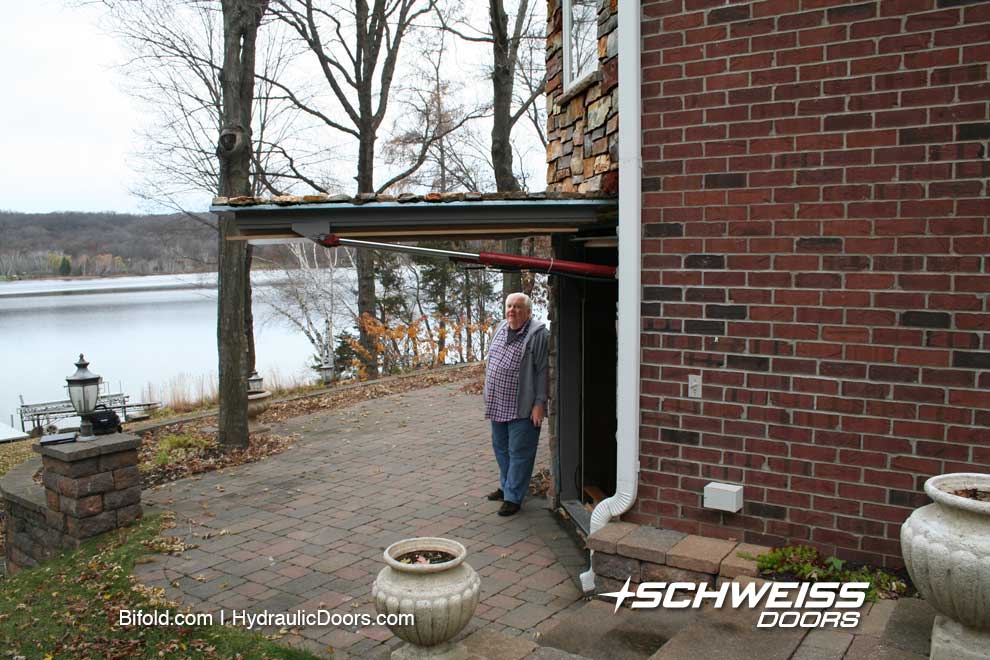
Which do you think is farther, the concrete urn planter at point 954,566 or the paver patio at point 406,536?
the paver patio at point 406,536

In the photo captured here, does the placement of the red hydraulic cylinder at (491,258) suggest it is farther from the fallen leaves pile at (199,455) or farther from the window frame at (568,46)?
the fallen leaves pile at (199,455)

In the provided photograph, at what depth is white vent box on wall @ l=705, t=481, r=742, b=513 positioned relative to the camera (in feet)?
14.1

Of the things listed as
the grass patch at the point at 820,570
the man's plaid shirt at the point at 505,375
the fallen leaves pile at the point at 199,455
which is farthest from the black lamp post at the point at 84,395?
the grass patch at the point at 820,570

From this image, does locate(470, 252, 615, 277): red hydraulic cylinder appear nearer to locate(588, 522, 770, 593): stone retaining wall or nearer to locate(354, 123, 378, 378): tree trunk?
locate(588, 522, 770, 593): stone retaining wall

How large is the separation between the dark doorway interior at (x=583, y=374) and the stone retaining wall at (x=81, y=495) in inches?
153

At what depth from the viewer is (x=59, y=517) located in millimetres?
6883

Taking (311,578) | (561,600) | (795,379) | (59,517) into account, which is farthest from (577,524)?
(59,517)

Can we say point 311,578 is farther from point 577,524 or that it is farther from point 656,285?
point 656,285

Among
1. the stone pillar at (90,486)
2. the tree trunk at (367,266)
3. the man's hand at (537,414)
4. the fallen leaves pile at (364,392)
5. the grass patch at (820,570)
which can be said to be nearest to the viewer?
the grass patch at (820,570)

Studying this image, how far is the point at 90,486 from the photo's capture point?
6684mm

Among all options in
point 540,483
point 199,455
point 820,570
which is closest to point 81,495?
point 199,455

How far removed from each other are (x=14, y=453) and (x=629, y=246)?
12.9m

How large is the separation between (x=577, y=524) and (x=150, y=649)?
3.08 meters

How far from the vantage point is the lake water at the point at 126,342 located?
24812mm
